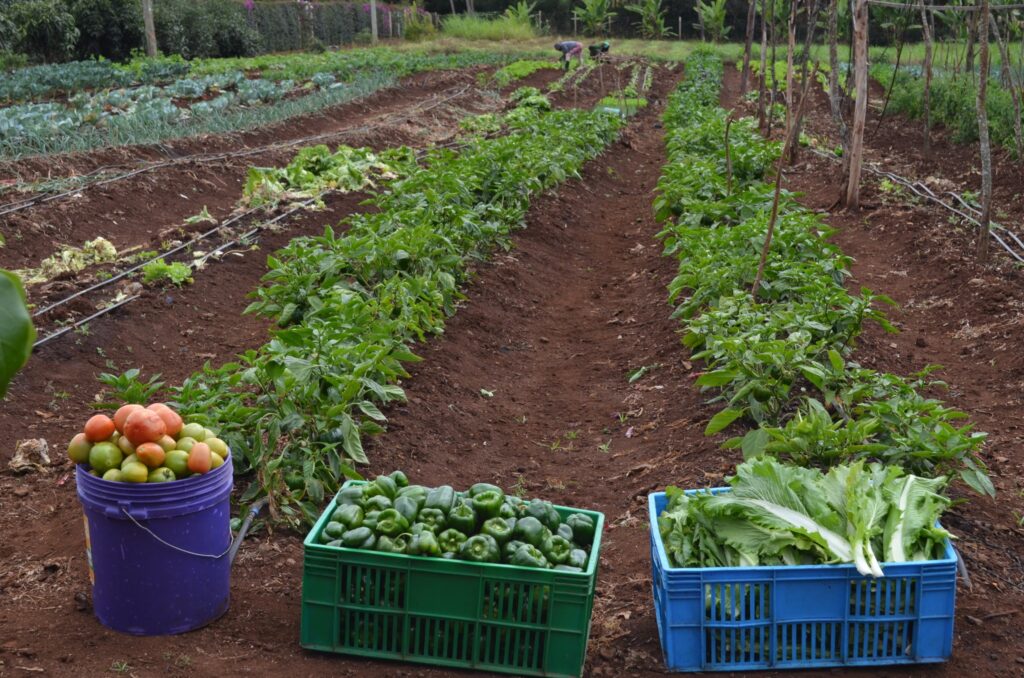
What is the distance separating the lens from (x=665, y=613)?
3.37 m

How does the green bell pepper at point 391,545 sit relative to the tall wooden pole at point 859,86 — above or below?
below

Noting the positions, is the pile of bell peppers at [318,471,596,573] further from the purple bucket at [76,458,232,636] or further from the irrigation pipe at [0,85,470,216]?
the irrigation pipe at [0,85,470,216]

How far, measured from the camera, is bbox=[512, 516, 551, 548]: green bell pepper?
346cm

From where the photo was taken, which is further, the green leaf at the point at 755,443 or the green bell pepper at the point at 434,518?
the green leaf at the point at 755,443

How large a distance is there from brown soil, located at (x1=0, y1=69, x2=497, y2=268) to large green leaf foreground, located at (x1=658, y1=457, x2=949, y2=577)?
7180 millimetres

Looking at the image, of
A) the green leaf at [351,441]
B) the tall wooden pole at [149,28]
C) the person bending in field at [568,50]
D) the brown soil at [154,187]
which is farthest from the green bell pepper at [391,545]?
the person bending in field at [568,50]

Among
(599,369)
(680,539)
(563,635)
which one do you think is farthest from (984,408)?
(563,635)

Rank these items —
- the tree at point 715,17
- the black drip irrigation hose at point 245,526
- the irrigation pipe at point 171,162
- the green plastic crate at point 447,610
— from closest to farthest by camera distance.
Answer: the green plastic crate at point 447,610, the black drip irrigation hose at point 245,526, the irrigation pipe at point 171,162, the tree at point 715,17

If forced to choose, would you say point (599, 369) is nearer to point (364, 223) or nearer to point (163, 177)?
point (364, 223)

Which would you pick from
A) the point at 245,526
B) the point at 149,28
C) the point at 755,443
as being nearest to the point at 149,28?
the point at 149,28

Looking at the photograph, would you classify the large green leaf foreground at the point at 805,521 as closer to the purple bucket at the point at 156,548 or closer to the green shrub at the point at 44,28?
the purple bucket at the point at 156,548

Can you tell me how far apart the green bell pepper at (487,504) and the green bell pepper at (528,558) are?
236 millimetres

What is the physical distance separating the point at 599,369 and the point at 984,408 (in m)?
2.53

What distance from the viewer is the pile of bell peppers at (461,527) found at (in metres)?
3.40
